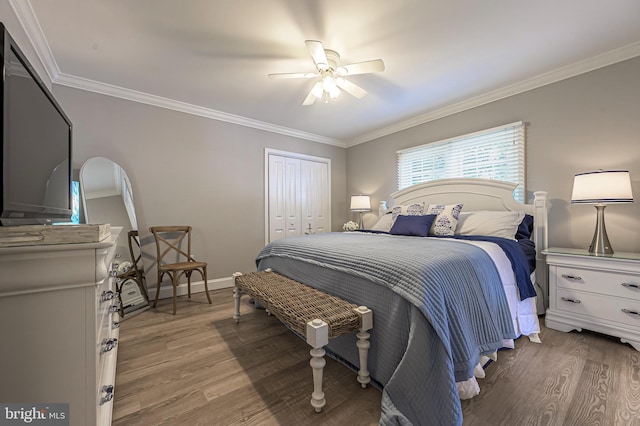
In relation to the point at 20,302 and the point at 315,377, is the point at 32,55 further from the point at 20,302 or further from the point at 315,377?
the point at 315,377

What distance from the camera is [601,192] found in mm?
2066

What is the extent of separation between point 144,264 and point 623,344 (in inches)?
181

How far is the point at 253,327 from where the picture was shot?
234 centimetres

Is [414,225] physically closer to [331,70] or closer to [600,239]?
[600,239]

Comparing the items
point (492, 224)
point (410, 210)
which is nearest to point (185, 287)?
point (410, 210)

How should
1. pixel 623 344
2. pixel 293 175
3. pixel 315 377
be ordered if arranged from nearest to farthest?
1. pixel 315 377
2. pixel 623 344
3. pixel 293 175

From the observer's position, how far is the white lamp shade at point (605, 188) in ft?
6.61

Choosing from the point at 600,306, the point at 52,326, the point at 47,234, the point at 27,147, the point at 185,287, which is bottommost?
the point at 185,287

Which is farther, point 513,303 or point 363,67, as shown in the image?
point 363,67

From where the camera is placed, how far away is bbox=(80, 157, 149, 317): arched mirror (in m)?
2.67

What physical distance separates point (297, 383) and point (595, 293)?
2.45m

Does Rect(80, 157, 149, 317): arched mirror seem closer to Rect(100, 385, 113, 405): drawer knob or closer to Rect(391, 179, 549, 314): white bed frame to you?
Rect(100, 385, 113, 405): drawer knob

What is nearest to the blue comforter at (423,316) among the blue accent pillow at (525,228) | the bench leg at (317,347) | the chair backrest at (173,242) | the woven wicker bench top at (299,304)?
the woven wicker bench top at (299,304)

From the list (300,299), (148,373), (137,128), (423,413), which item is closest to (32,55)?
(137,128)
